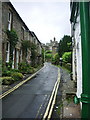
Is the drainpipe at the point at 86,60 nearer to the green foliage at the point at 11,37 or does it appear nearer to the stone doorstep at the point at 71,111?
the stone doorstep at the point at 71,111

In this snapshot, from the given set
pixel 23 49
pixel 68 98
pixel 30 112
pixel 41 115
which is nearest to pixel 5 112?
pixel 30 112

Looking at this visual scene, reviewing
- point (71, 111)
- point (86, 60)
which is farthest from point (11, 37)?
point (86, 60)

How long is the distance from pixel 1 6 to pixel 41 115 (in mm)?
10561

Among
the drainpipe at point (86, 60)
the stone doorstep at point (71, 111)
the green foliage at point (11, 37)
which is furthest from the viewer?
the green foliage at point (11, 37)

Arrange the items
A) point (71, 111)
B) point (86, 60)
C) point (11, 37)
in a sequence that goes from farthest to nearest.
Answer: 1. point (11, 37)
2. point (71, 111)
3. point (86, 60)

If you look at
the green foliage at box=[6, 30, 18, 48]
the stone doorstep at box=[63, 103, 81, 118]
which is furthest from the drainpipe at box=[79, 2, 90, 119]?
the green foliage at box=[6, 30, 18, 48]

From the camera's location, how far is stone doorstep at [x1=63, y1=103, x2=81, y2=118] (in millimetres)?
3967

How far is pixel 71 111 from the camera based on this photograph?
428cm

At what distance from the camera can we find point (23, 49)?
17766 millimetres

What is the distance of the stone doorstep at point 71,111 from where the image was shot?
3.97 m

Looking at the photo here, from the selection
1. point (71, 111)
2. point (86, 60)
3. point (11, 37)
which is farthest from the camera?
point (11, 37)

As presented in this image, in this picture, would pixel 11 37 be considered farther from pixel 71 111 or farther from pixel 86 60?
pixel 86 60

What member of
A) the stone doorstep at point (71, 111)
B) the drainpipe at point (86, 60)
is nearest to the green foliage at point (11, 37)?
the stone doorstep at point (71, 111)

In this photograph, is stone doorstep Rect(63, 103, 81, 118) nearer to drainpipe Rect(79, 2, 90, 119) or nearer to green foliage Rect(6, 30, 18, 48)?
drainpipe Rect(79, 2, 90, 119)
